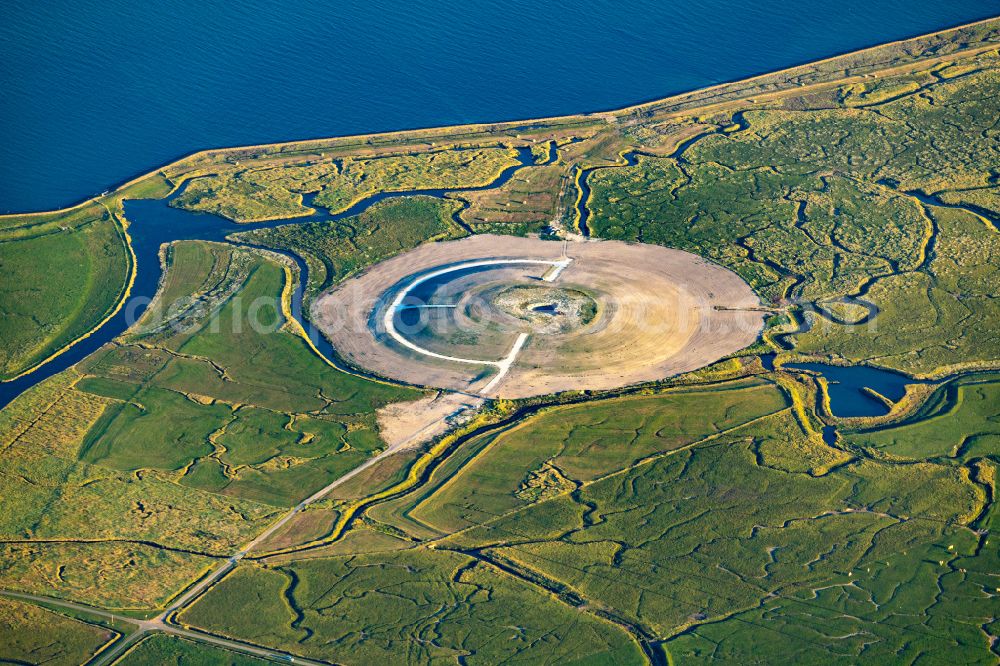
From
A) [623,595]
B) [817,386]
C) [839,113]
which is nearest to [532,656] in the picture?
[623,595]

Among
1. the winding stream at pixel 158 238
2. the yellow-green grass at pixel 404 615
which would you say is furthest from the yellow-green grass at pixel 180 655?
the winding stream at pixel 158 238

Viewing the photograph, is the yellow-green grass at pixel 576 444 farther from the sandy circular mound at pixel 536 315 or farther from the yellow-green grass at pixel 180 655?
the yellow-green grass at pixel 180 655

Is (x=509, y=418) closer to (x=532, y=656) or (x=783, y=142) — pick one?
(x=532, y=656)

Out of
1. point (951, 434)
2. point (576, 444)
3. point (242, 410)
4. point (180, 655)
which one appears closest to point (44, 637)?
point (180, 655)

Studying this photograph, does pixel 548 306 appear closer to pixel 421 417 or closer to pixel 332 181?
pixel 421 417

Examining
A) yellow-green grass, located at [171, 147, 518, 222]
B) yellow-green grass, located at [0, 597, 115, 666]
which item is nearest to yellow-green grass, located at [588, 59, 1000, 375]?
yellow-green grass, located at [171, 147, 518, 222]
